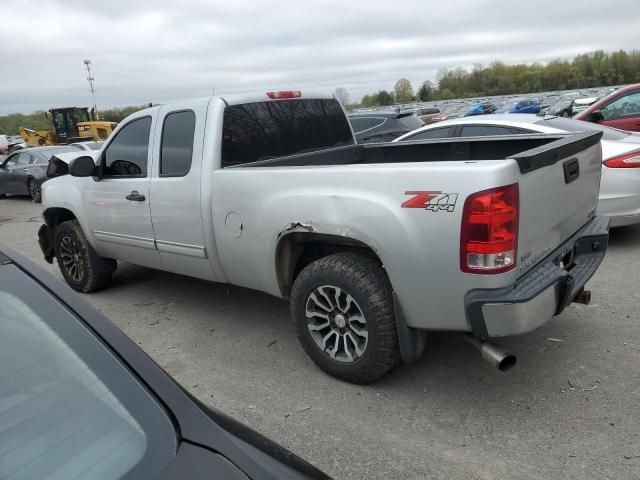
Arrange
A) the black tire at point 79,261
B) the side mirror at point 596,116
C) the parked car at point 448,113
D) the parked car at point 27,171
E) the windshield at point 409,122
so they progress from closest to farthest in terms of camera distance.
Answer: the black tire at point 79,261 < the side mirror at point 596,116 < the windshield at point 409,122 < the parked car at point 27,171 < the parked car at point 448,113

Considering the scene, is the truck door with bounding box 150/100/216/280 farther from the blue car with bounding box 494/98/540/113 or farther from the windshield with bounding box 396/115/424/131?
the blue car with bounding box 494/98/540/113

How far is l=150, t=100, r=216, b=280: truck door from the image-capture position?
4.14 m

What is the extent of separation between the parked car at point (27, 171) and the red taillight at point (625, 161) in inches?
543

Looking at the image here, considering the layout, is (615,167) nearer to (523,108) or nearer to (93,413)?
(93,413)

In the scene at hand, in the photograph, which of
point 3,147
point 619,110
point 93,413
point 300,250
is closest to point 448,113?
point 619,110

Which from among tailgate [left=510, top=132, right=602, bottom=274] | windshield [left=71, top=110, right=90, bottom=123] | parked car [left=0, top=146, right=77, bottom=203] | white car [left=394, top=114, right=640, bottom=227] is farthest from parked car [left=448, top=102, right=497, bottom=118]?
windshield [left=71, top=110, right=90, bottom=123]

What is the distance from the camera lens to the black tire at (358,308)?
3166 mm

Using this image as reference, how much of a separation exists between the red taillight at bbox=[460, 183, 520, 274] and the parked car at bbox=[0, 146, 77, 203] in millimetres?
14422

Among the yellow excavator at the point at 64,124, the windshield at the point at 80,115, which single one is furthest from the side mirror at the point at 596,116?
the windshield at the point at 80,115

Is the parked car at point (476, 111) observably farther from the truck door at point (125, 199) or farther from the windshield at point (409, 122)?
the truck door at point (125, 199)

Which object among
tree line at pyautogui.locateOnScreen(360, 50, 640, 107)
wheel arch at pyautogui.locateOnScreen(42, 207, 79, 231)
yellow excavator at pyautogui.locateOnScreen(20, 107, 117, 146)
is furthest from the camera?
tree line at pyautogui.locateOnScreen(360, 50, 640, 107)

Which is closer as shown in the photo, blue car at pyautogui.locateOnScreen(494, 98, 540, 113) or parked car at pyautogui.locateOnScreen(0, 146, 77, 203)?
parked car at pyautogui.locateOnScreen(0, 146, 77, 203)

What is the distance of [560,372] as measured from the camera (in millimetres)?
3441

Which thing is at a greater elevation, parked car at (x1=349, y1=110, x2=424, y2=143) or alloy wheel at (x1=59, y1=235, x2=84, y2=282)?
parked car at (x1=349, y1=110, x2=424, y2=143)
